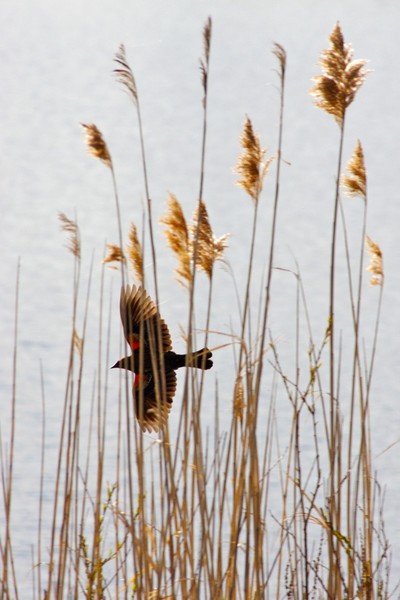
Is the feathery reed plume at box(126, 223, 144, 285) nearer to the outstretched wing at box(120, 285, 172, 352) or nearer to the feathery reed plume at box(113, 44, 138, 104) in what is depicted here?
the outstretched wing at box(120, 285, 172, 352)

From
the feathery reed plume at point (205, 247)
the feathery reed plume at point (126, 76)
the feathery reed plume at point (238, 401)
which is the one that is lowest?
the feathery reed plume at point (238, 401)

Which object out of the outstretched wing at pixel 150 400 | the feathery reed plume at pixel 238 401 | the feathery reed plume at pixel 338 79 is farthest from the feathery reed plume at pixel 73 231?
the feathery reed plume at pixel 338 79

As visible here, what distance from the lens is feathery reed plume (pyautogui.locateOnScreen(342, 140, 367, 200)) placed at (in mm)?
2648

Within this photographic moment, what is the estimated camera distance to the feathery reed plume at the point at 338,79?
98.3 inches

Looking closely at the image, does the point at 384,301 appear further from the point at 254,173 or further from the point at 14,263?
the point at 254,173

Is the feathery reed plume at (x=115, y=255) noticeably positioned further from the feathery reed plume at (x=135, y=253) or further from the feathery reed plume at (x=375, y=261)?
the feathery reed plume at (x=375, y=261)

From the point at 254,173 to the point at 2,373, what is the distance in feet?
18.2

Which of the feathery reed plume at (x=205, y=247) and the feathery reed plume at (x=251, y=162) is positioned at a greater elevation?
the feathery reed plume at (x=251, y=162)

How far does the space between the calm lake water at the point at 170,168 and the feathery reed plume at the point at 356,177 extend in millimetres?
841

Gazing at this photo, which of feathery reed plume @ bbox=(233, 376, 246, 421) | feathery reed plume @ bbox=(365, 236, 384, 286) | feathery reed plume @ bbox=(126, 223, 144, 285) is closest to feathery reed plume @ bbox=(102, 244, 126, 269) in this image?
feathery reed plume @ bbox=(126, 223, 144, 285)

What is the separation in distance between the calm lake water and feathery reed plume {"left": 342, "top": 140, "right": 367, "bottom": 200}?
841 mm

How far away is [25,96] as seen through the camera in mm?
16984

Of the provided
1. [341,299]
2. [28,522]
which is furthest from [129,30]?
[28,522]

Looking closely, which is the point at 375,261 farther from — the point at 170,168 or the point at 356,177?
the point at 170,168
